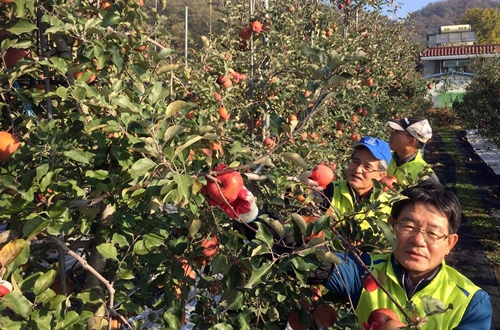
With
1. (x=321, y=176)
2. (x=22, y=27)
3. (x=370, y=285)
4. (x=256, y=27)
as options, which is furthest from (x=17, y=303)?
(x=256, y=27)

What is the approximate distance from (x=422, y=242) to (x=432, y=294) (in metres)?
0.16

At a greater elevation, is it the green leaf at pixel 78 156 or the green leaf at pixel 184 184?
the green leaf at pixel 78 156

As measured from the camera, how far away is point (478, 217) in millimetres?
6883

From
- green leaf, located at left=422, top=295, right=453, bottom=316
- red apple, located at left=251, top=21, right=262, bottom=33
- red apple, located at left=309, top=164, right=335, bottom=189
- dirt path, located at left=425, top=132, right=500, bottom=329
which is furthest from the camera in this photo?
dirt path, located at left=425, top=132, right=500, bottom=329

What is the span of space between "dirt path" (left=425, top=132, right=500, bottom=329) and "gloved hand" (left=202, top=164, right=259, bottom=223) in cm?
341

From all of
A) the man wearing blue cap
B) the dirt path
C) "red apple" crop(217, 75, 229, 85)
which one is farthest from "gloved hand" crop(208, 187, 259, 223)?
the dirt path

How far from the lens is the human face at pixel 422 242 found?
4.17ft

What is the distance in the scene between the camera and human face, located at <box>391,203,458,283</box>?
4.17 ft

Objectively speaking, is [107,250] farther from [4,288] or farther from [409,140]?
[409,140]

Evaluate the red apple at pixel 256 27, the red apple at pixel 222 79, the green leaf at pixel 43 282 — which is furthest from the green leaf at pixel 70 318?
the red apple at pixel 256 27

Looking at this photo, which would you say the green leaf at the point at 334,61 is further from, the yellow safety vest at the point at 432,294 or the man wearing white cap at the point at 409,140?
the man wearing white cap at the point at 409,140

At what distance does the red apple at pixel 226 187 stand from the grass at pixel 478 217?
4505 mm

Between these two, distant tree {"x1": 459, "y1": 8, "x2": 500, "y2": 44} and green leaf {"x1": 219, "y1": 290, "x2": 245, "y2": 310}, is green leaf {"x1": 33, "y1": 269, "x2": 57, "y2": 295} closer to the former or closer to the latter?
green leaf {"x1": 219, "y1": 290, "x2": 245, "y2": 310}

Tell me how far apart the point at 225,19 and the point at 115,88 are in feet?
8.71
